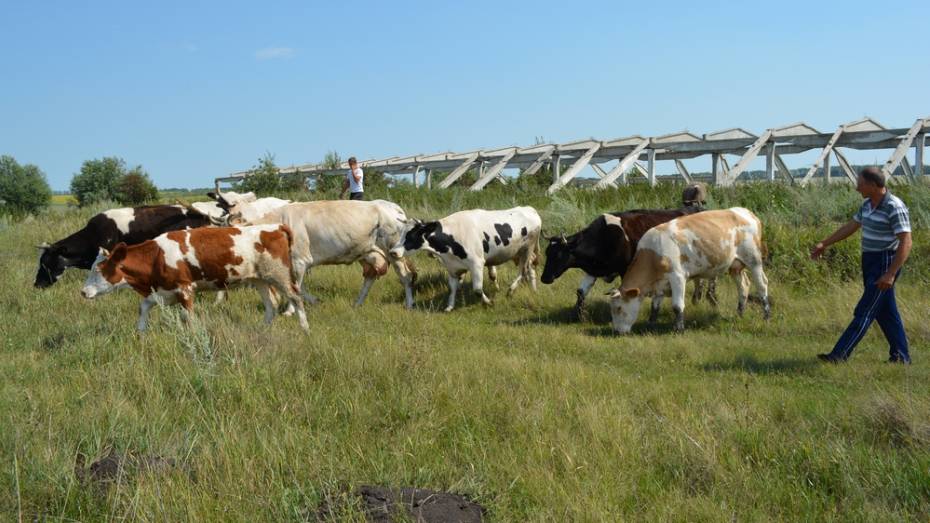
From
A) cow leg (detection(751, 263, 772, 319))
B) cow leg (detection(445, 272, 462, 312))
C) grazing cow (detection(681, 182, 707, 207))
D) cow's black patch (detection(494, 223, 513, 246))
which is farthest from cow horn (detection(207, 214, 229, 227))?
cow leg (detection(751, 263, 772, 319))

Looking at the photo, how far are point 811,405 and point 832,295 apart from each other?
5499 millimetres

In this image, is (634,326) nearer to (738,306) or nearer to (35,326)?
(738,306)

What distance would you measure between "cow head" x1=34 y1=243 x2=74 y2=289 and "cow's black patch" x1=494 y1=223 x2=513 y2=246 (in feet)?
26.5

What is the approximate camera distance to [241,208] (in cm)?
1516

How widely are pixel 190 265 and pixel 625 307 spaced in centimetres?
608

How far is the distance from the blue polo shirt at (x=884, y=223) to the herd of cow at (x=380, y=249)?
3026 millimetres

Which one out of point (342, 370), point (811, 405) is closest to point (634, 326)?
point (811, 405)

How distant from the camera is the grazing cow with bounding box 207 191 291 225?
1433 centimetres

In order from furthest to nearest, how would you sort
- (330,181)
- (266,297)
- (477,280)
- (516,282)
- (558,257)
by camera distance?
(330,181)
(516,282)
(477,280)
(558,257)
(266,297)

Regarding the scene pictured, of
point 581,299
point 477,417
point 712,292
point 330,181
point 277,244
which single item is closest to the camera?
point 477,417

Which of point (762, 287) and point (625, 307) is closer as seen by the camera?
point (625, 307)

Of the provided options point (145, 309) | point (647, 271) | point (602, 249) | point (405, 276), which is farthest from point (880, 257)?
point (145, 309)

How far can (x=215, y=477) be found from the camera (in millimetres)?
5230

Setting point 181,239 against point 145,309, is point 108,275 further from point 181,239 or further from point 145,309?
point 181,239
